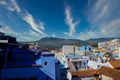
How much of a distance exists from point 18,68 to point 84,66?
105ft

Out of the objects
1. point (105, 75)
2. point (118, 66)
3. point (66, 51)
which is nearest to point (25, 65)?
point (105, 75)

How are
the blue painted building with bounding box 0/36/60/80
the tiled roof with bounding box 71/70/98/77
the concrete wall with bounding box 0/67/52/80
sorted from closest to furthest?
the concrete wall with bounding box 0/67/52/80 < the blue painted building with bounding box 0/36/60/80 < the tiled roof with bounding box 71/70/98/77

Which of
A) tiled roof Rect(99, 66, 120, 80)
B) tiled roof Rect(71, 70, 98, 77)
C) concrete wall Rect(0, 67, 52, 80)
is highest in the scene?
concrete wall Rect(0, 67, 52, 80)

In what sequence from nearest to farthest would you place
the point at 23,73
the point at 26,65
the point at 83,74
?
the point at 23,73 < the point at 26,65 < the point at 83,74

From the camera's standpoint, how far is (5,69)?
74.6 ft

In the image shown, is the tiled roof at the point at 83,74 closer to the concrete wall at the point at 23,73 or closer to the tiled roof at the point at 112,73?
the tiled roof at the point at 112,73

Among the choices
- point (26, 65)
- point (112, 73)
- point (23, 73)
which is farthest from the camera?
point (112, 73)

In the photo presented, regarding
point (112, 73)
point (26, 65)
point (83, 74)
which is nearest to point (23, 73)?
point (26, 65)

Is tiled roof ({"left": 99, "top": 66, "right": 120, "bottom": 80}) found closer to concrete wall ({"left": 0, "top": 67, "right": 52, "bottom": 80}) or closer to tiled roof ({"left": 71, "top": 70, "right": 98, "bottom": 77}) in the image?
tiled roof ({"left": 71, "top": 70, "right": 98, "bottom": 77})

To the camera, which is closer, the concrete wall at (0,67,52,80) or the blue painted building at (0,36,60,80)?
the concrete wall at (0,67,52,80)

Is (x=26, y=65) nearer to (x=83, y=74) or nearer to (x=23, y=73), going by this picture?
(x=23, y=73)

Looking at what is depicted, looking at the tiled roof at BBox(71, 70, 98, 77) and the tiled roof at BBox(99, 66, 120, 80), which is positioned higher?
the tiled roof at BBox(99, 66, 120, 80)

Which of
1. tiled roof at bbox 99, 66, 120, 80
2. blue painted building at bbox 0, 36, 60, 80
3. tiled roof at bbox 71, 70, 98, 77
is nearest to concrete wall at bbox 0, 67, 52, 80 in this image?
blue painted building at bbox 0, 36, 60, 80

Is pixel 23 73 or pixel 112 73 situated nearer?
pixel 23 73
